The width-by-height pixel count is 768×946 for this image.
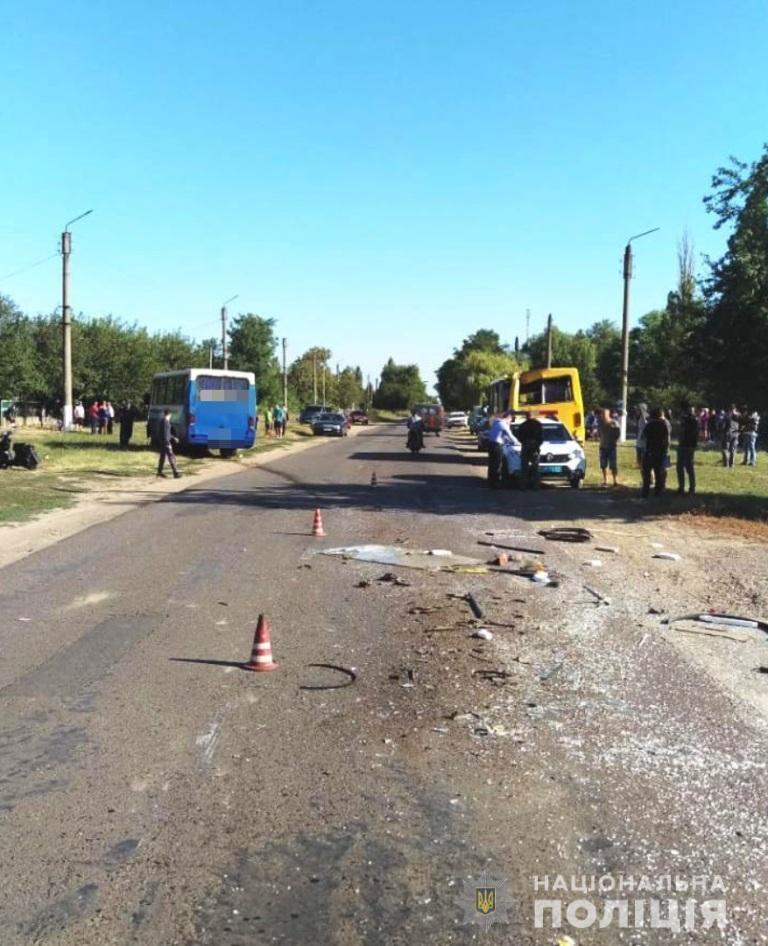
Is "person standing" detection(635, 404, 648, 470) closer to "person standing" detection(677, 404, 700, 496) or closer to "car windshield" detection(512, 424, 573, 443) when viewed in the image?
"person standing" detection(677, 404, 700, 496)

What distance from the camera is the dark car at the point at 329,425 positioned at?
191 ft

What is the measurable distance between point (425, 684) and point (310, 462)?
80.0 feet

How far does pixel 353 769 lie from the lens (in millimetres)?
4625

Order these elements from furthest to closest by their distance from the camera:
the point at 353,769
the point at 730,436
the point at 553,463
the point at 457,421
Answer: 1. the point at 457,421
2. the point at 730,436
3. the point at 553,463
4. the point at 353,769

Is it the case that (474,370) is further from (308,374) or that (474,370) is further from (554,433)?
(554,433)

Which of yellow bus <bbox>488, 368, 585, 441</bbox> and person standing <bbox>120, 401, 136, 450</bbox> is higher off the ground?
yellow bus <bbox>488, 368, 585, 441</bbox>

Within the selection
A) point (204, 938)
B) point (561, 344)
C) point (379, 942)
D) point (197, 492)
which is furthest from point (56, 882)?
point (561, 344)

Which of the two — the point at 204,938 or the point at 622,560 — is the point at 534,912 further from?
the point at 622,560

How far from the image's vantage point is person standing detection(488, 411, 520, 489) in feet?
67.3

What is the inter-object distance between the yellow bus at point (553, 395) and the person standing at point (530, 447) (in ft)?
31.1

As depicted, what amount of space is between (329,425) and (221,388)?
1058 inches

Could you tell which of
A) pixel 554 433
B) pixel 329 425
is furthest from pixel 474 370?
pixel 554 433

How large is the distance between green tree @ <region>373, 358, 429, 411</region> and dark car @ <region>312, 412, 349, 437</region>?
108m

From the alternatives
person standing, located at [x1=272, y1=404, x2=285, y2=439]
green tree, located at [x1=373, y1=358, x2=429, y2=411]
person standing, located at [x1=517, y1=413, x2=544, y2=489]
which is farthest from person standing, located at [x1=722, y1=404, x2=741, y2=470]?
green tree, located at [x1=373, y1=358, x2=429, y2=411]
